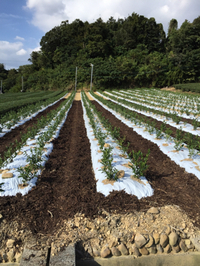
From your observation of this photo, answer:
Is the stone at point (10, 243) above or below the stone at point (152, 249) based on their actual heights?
above

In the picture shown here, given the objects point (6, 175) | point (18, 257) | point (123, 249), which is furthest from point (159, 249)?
point (6, 175)

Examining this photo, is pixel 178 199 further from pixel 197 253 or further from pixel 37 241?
pixel 37 241

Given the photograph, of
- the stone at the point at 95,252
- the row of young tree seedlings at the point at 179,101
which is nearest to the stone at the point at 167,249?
the stone at the point at 95,252

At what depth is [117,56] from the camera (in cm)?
4850

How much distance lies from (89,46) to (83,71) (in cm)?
996

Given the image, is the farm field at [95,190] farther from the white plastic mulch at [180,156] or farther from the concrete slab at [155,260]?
the concrete slab at [155,260]

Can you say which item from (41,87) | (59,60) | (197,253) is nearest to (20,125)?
(197,253)

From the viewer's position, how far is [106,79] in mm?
36500

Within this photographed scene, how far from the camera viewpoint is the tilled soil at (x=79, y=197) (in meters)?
2.83

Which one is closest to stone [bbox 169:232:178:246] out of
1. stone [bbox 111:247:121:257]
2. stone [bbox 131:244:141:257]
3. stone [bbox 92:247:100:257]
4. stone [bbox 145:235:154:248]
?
stone [bbox 145:235:154:248]

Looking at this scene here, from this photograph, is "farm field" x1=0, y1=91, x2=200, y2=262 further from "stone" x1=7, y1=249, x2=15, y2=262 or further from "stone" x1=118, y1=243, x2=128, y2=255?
"stone" x1=118, y1=243, x2=128, y2=255

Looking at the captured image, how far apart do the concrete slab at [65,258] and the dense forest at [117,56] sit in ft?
118

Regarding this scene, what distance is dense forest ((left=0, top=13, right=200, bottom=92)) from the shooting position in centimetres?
3603

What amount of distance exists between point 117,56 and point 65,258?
51529 mm
